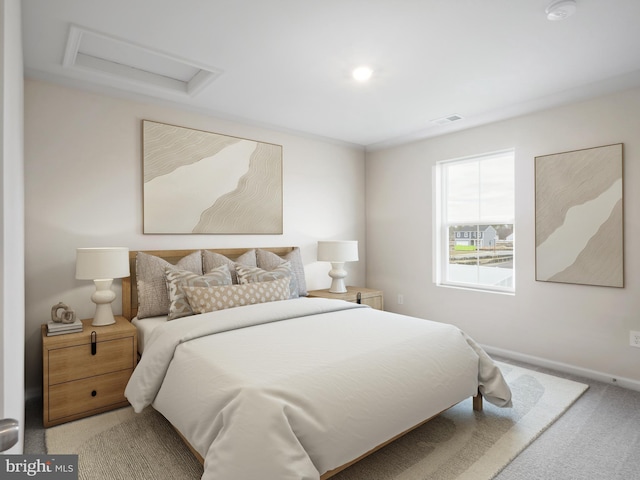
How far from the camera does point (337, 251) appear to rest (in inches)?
164

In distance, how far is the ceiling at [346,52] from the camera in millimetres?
2043

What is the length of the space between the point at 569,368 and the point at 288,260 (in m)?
2.76

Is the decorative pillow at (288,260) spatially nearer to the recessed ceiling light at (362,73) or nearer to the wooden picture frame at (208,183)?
the wooden picture frame at (208,183)

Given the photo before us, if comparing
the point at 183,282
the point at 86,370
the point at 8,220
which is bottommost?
the point at 86,370

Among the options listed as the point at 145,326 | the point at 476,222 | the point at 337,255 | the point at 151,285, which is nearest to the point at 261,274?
the point at 151,285

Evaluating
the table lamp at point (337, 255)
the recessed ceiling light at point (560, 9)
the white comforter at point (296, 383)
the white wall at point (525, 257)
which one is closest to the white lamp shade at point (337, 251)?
the table lamp at point (337, 255)

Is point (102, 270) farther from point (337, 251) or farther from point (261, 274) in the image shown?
point (337, 251)

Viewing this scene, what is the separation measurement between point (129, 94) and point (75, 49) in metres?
0.69

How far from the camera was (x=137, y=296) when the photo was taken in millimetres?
3162

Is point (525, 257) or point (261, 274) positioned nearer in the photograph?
point (261, 274)

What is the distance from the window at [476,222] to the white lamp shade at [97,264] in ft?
10.6

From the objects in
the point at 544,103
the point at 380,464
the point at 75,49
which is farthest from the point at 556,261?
the point at 75,49

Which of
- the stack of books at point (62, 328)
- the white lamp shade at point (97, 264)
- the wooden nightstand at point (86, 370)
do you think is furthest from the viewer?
the white lamp shade at point (97, 264)

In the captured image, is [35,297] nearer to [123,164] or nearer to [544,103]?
[123,164]
